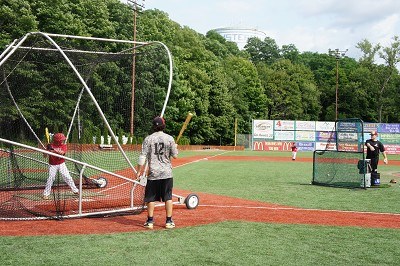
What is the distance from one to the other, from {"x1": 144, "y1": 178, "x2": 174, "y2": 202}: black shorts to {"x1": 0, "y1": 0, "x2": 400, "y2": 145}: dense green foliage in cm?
3316

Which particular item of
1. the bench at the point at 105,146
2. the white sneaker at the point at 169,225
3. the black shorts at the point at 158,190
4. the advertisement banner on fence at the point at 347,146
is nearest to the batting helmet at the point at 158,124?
the black shorts at the point at 158,190

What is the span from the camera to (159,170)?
8.70 meters

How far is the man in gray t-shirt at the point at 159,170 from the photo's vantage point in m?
8.68

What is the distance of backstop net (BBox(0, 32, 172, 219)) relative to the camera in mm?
11023

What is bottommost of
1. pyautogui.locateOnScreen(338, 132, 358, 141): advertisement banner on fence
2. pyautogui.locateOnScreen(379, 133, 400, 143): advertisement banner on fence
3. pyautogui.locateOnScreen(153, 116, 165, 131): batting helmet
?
pyautogui.locateOnScreen(379, 133, 400, 143): advertisement banner on fence

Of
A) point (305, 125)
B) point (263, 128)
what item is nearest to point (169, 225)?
point (263, 128)

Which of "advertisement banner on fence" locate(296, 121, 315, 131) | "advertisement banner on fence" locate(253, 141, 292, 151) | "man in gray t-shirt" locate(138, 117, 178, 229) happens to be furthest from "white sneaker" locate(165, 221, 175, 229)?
"advertisement banner on fence" locate(296, 121, 315, 131)

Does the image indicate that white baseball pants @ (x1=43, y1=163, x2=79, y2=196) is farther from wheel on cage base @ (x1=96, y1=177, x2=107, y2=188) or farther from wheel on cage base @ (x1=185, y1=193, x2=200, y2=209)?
wheel on cage base @ (x1=185, y1=193, x2=200, y2=209)

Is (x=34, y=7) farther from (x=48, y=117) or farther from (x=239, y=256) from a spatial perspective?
(x=239, y=256)

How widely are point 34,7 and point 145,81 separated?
33.6m

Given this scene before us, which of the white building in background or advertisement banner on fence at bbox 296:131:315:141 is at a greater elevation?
the white building in background

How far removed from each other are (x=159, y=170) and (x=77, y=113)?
647cm

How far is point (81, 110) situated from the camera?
47.3ft

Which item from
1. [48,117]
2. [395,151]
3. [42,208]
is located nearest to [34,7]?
[48,117]
